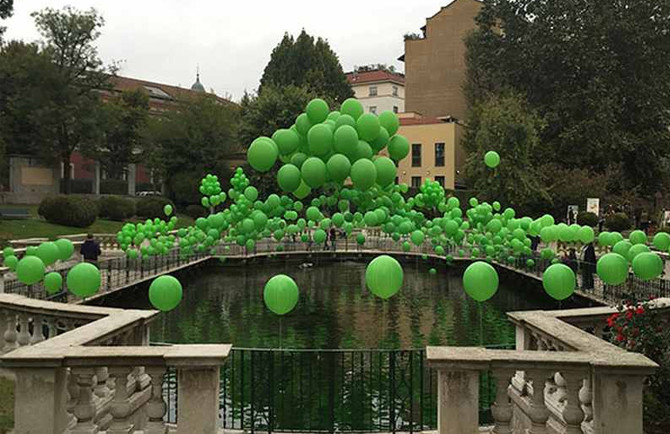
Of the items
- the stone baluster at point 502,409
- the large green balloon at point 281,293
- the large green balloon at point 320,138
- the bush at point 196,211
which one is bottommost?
the stone baluster at point 502,409

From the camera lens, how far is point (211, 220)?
55.2 ft

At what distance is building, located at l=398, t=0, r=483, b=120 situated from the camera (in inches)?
2542

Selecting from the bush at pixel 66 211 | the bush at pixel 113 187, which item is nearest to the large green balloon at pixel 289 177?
the bush at pixel 66 211

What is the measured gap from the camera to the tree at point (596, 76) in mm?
43500

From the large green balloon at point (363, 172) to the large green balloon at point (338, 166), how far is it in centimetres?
17

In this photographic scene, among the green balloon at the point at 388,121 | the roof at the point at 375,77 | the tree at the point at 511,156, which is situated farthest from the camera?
the roof at the point at 375,77

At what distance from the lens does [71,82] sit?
48.9 m

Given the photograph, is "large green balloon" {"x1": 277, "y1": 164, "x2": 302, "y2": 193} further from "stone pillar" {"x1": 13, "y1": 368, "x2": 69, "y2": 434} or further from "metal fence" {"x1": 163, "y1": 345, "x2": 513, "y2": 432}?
"stone pillar" {"x1": 13, "y1": 368, "x2": 69, "y2": 434}

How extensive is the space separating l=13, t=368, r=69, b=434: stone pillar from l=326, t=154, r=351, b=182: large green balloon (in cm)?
919

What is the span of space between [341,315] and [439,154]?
129ft

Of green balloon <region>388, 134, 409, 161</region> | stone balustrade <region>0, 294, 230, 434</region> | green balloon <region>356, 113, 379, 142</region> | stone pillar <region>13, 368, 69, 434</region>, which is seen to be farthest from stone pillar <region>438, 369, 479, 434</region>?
green balloon <region>388, 134, 409, 161</region>

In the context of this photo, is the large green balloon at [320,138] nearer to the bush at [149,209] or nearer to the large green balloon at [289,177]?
the large green balloon at [289,177]

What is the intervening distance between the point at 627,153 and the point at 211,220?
39.8 m

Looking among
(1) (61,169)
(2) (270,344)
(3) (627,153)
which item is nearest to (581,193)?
(3) (627,153)
